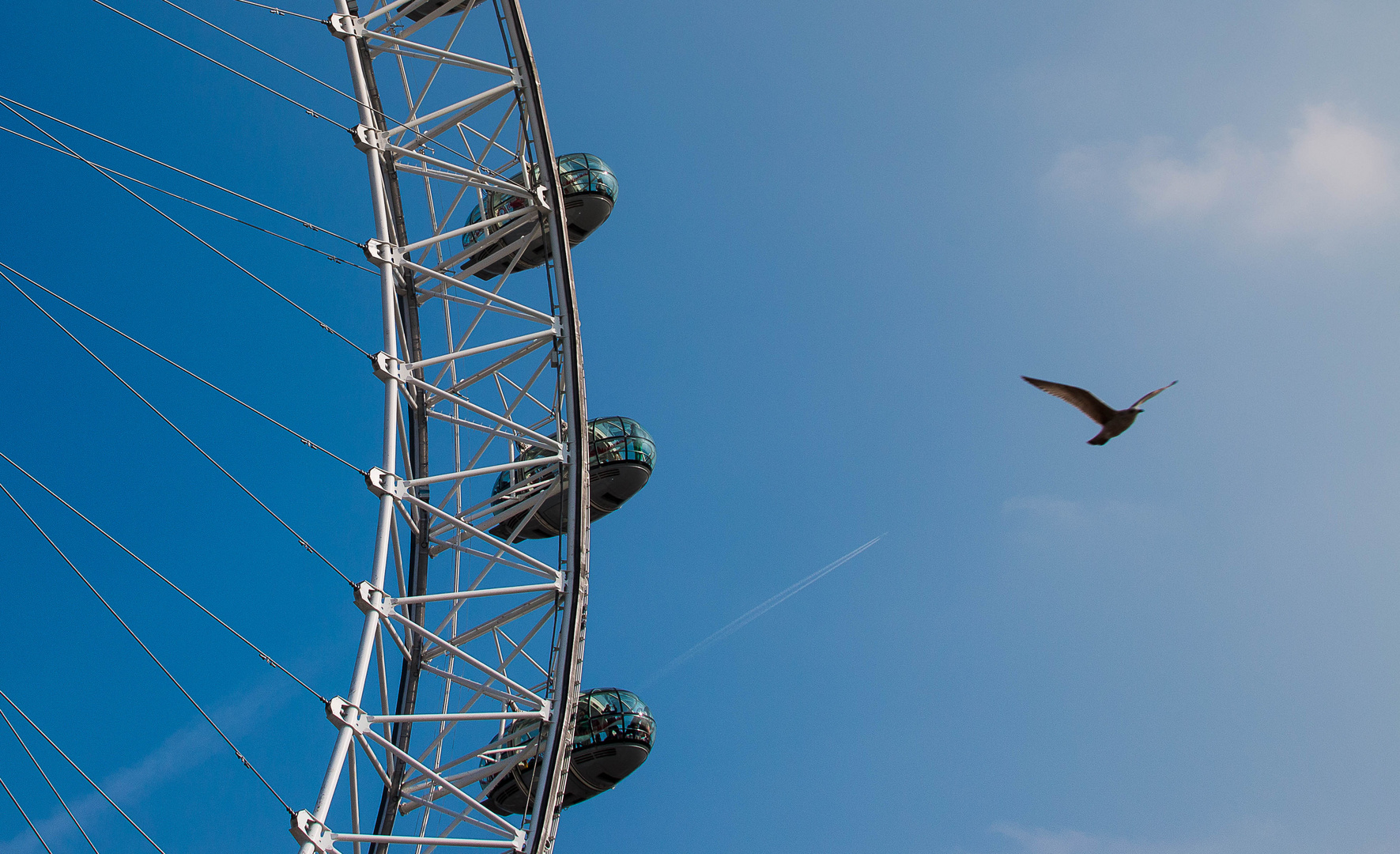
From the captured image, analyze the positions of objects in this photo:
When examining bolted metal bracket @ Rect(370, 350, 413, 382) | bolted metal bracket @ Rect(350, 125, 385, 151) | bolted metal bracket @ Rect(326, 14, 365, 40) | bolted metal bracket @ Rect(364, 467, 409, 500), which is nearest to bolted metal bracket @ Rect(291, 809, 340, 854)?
bolted metal bracket @ Rect(364, 467, 409, 500)

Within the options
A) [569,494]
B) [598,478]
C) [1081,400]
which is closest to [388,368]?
[569,494]

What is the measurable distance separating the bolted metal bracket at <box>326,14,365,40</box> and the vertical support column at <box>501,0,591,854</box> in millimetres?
2962

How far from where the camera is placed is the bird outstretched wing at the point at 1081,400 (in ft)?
42.7

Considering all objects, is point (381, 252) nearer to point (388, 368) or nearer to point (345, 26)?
point (388, 368)

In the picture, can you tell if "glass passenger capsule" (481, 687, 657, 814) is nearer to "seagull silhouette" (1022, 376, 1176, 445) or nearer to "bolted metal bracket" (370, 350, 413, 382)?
"bolted metal bracket" (370, 350, 413, 382)

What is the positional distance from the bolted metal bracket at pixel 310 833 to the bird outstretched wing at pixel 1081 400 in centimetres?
1197

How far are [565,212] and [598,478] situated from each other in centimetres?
562

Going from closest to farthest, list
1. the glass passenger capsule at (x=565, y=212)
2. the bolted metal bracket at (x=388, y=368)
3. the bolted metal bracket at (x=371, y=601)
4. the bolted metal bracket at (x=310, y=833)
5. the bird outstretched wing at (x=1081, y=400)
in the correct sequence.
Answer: the bird outstretched wing at (x=1081, y=400) < the bolted metal bracket at (x=310, y=833) < the bolted metal bracket at (x=371, y=601) < the bolted metal bracket at (x=388, y=368) < the glass passenger capsule at (x=565, y=212)

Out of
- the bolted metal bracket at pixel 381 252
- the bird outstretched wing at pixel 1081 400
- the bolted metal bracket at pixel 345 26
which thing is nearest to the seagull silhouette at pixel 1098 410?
the bird outstretched wing at pixel 1081 400

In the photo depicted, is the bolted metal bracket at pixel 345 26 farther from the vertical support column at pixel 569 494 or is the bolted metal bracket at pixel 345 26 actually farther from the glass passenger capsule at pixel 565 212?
the glass passenger capsule at pixel 565 212

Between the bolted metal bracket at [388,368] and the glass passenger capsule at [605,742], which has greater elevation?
the bolted metal bracket at [388,368]

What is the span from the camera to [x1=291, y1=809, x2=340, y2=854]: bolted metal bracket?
18.4 meters

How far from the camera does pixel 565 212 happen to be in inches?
1091

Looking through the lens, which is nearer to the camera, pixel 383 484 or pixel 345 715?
pixel 345 715
